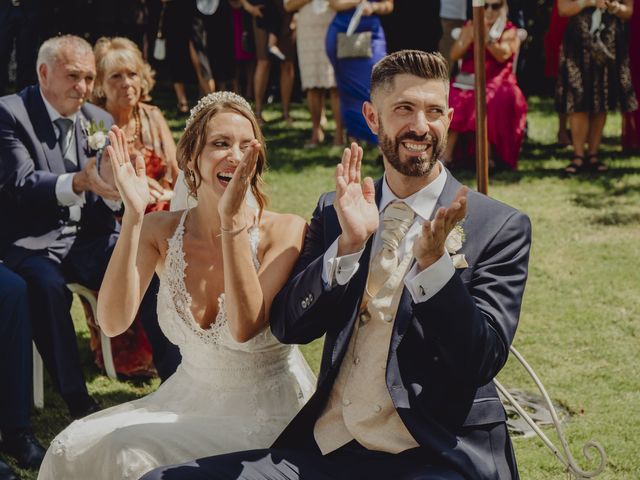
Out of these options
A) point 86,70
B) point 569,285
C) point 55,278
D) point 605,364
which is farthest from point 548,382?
point 86,70

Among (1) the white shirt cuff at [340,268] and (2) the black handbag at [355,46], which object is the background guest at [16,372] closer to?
(1) the white shirt cuff at [340,268]

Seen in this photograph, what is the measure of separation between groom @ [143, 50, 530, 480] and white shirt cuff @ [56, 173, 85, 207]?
201cm

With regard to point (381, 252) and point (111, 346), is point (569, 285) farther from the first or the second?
point (381, 252)

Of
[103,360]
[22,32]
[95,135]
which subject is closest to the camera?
[95,135]

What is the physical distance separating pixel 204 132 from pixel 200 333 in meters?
0.71

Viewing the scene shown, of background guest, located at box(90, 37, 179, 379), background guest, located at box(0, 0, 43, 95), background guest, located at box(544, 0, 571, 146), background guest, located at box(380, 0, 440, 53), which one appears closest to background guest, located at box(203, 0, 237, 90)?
background guest, located at box(380, 0, 440, 53)

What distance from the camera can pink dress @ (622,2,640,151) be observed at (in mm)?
9117

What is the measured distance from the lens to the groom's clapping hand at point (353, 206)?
286cm

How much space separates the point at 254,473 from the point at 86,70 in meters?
2.81

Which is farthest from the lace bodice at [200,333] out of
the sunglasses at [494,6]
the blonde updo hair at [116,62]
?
the sunglasses at [494,6]

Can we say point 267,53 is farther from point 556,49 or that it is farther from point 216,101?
point 216,101

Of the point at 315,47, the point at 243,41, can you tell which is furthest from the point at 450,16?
the point at 243,41

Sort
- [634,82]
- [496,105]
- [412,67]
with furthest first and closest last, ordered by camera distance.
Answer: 1. [634,82]
2. [496,105]
3. [412,67]

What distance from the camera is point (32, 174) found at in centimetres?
489
